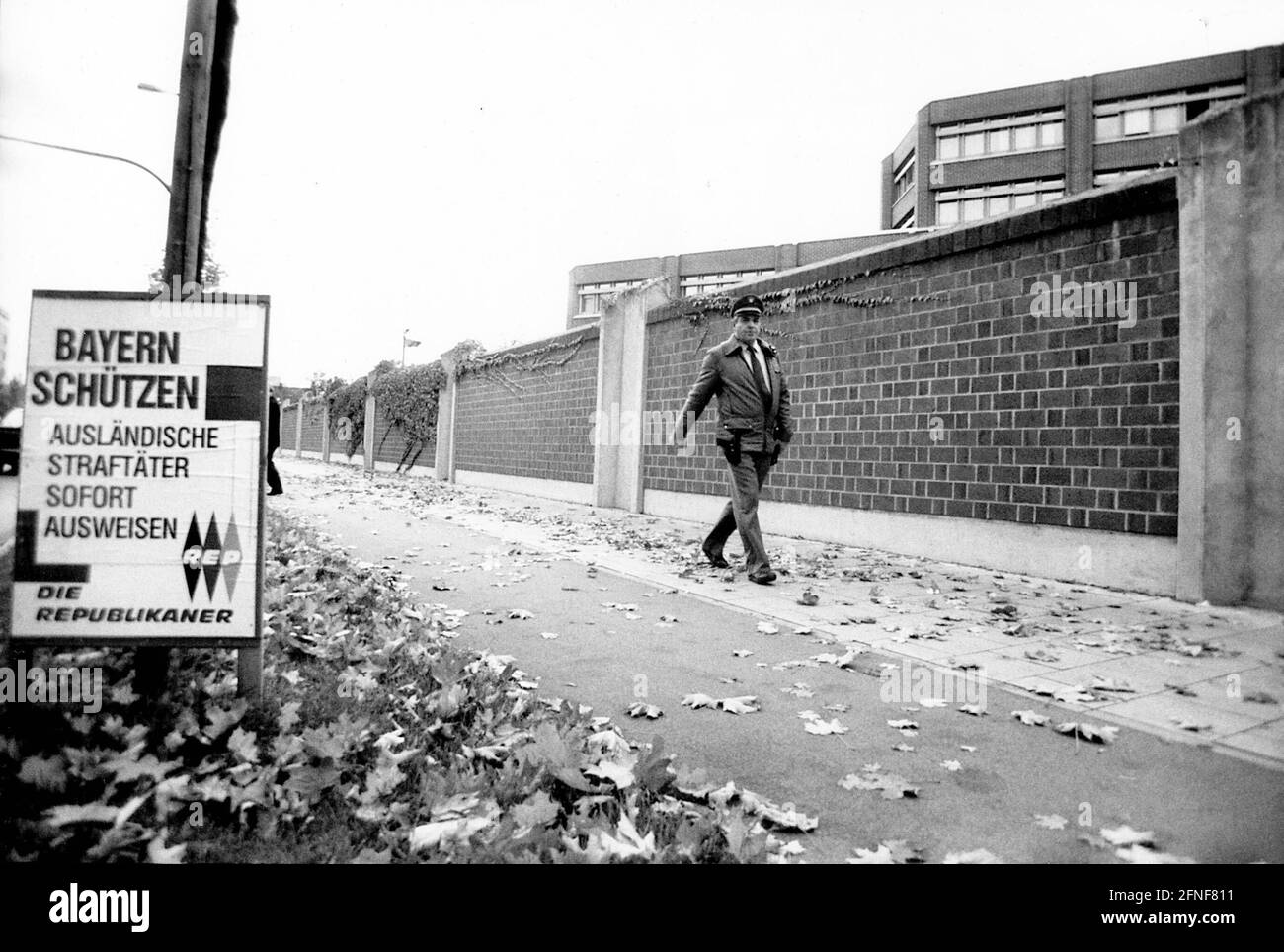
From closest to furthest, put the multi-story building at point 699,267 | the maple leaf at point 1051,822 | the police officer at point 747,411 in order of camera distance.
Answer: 1. the maple leaf at point 1051,822
2. the police officer at point 747,411
3. the multi-story building at point 699,267

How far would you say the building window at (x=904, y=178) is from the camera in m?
43.3

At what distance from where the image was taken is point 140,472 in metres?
2.49

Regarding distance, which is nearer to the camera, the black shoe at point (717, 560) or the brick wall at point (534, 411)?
the black shoe at point (717, 560)

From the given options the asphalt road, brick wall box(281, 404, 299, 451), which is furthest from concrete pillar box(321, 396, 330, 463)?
the asphalt road

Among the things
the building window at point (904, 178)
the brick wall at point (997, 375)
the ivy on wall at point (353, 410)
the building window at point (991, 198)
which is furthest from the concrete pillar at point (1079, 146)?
the ivy on wall at point (353, 410)

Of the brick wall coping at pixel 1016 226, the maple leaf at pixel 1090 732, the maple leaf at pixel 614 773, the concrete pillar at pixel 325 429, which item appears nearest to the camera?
the maple leaf at pixel 614 773

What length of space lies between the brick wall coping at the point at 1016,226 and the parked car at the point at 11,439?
7.11m

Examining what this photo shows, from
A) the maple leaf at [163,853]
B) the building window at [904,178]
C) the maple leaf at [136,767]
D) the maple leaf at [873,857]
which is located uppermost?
the building window at [904,178]

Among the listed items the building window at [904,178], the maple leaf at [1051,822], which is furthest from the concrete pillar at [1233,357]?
the building window at [904,178]

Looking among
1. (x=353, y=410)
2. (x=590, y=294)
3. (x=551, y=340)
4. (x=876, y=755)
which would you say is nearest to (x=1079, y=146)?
(x=551, y=340)

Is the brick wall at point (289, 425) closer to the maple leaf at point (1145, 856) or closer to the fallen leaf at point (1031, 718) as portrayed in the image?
the fallen leaf at point (1031, 718)

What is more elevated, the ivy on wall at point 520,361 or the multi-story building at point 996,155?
the multi-story building at point 996,155

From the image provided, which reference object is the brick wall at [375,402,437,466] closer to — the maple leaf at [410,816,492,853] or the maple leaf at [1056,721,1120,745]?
the maple leaf at [1056,721,1120,745]

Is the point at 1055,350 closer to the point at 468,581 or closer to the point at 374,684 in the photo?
the point at 468,581
